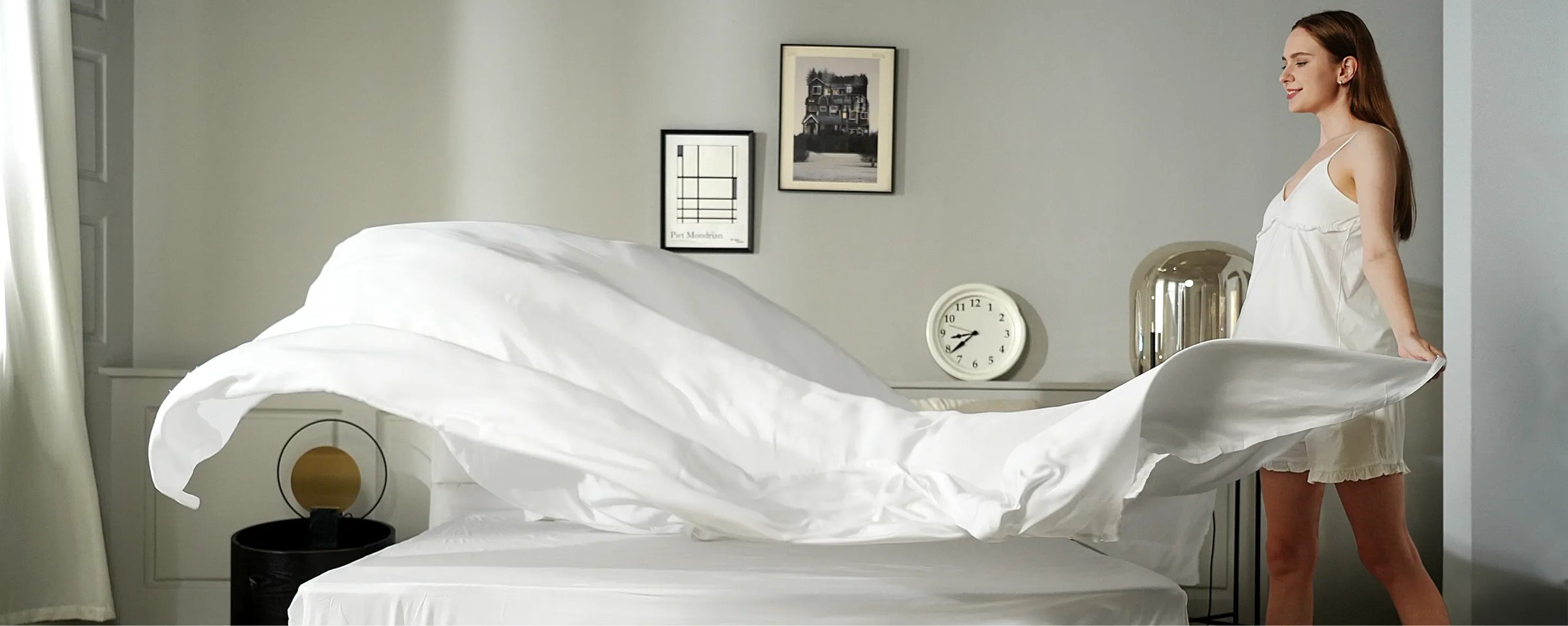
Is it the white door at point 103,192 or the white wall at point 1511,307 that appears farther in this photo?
the white door at point 103,192

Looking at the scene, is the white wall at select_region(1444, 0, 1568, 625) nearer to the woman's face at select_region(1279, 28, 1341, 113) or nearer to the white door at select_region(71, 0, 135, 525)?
the woman's face at select_region(1279, 28, 1341, 113)

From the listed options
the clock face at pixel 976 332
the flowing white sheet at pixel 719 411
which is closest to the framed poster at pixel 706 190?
the clock face at pixel 976 332

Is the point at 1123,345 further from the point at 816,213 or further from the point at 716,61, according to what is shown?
the point at 716,61

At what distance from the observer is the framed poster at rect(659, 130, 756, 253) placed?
342cm

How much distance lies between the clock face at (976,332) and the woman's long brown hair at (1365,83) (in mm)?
1500

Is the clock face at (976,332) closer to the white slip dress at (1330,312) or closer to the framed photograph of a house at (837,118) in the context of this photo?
the framed photograph of a house at (837,118)

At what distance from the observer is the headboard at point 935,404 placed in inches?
108

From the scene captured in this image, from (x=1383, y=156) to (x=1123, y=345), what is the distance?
1.65 metres

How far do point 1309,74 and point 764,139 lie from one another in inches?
72.5

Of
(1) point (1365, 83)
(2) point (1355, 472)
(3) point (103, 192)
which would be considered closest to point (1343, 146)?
(1) point (1365, 83)

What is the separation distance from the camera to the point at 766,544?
6.31ft

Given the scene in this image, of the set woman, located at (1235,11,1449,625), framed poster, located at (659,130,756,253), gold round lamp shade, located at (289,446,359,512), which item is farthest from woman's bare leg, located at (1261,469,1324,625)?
gold round lamp shade, located at (289,446,359,512)

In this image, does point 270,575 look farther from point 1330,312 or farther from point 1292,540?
point 1330,312

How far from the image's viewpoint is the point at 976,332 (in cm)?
341
